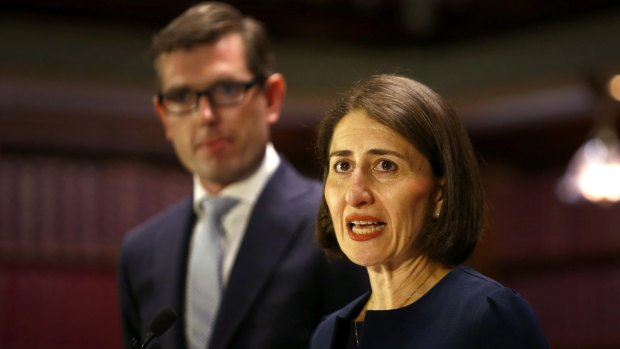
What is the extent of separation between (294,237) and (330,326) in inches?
18.8

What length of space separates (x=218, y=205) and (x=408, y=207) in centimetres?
77

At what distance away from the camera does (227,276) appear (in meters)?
2.35

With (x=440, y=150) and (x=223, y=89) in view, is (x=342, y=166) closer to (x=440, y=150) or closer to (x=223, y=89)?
(x=440, y=150)

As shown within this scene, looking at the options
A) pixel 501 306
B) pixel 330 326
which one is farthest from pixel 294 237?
pixel 501 306

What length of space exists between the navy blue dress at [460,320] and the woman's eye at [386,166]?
208 millimetres

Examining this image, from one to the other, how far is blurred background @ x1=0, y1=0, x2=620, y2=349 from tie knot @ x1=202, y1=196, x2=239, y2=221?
10.2ft

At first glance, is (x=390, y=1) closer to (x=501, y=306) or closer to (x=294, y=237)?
(x=294, y=237)

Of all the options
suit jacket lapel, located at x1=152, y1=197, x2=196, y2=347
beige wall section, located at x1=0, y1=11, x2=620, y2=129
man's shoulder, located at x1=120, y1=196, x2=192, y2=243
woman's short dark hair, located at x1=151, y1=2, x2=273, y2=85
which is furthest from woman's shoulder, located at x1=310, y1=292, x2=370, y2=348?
beige wall section, located at x1=0, y1=11, x2=620, y2=129

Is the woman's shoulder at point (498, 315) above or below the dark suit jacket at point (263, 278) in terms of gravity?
above

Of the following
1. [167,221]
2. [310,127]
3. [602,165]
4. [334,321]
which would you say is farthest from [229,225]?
[602,165]

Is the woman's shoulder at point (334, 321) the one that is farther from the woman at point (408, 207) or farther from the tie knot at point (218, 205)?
the tie knot at point (218, 205)

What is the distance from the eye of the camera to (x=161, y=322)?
Result: 1.83m

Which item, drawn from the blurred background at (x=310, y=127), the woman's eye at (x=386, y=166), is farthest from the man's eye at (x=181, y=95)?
the blurred background at (x=310, y=127)

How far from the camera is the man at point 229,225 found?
2.24 m
